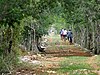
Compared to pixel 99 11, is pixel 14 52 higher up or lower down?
lower down

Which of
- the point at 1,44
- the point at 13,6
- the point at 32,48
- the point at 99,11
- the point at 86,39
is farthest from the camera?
the point at 86,39

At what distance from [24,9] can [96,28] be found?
15899 millimetres

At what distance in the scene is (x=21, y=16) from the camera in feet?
52.1

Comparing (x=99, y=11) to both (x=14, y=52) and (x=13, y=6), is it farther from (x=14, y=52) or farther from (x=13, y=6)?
(x=13, y=6)

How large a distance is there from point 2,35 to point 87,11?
38.9ft

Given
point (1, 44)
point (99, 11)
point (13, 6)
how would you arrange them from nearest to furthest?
point (13, 6) < point (1, 44) < point (99, 11)

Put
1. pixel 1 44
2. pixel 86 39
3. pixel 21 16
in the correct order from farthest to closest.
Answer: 1. pixel 86 39
2. pixel 1 44
3. pixel 21 16

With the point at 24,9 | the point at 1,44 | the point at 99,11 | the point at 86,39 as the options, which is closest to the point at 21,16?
the point at 24,9

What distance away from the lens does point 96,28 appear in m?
31.2

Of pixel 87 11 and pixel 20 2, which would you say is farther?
pixel 87 11

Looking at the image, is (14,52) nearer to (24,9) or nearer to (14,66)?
(14,66)

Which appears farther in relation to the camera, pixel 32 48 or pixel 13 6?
pixel 32 48

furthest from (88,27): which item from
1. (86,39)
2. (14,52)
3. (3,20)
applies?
(3,20)

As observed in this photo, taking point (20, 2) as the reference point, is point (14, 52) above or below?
below
